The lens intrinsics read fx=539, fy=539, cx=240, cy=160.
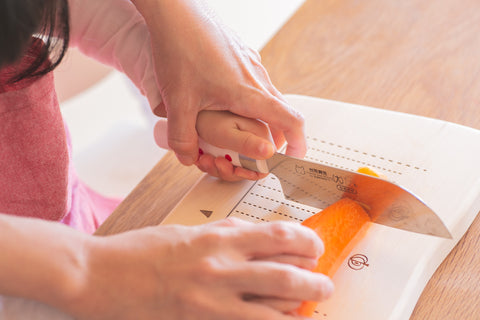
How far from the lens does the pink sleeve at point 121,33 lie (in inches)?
35.3

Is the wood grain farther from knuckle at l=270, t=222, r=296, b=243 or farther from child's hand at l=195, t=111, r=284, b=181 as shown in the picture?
knuckle at l=270, t=222, r=296, b=243

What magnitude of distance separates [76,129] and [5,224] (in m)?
1.97

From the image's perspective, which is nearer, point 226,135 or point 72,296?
point 72,296

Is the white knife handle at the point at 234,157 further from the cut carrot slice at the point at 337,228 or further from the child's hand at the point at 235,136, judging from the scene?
the cut carrot slice at the point at 337,228

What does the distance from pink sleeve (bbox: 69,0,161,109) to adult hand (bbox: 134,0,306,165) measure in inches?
2.4

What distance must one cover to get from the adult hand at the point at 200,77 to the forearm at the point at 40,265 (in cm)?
32

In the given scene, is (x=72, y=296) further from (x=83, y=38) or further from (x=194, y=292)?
(x=83, y=38)

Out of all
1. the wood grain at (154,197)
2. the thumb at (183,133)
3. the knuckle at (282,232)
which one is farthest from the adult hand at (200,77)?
the knuckle at (282,232)

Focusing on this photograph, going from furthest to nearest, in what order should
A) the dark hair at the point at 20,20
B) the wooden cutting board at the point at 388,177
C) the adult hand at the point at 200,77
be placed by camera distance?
the adult hand at the point at 200,77
the wooden cutting board at the point at 388,177
the dark hair at the point at 20,20

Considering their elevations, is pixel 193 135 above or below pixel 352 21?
below

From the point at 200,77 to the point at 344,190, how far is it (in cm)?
27

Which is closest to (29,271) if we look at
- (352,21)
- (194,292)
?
(194,292)

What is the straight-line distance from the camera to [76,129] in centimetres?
245

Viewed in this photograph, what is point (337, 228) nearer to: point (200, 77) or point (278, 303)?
point (278, 303)
